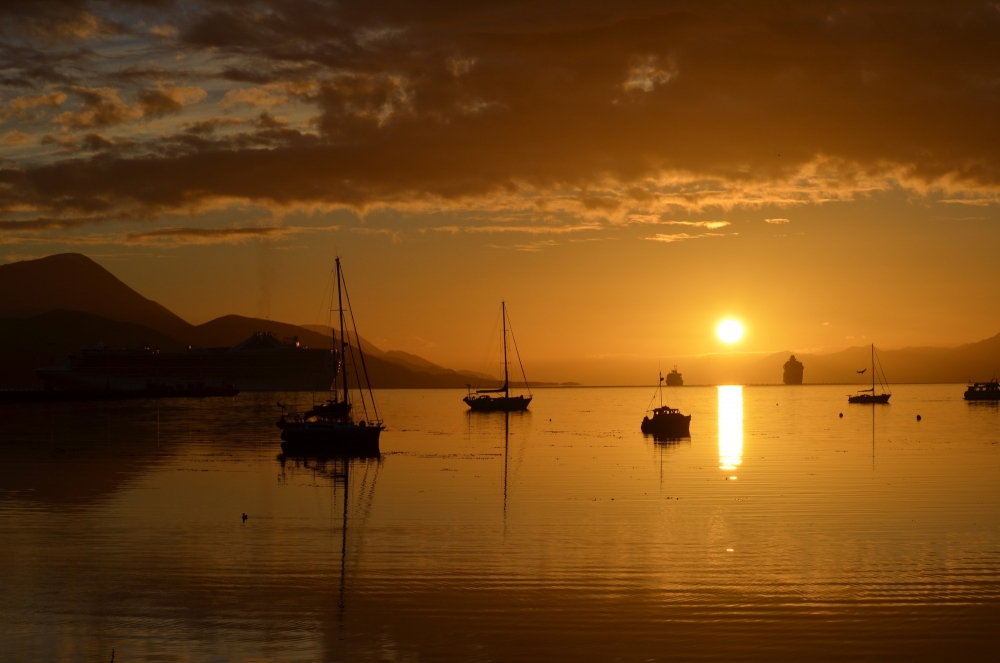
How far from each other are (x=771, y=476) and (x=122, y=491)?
1242 inches

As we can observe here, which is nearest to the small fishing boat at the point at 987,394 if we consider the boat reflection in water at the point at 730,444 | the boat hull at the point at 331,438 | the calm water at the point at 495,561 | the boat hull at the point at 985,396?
the boat hull at the point at 985,396

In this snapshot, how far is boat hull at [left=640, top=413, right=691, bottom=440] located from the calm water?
2974 cm

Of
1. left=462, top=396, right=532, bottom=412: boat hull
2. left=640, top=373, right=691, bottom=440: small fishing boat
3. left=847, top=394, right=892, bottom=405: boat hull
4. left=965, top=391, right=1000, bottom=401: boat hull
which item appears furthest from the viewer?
left=965, top=391, right=1000, bottom=401: boat hull

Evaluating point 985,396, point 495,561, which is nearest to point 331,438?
point 495,561

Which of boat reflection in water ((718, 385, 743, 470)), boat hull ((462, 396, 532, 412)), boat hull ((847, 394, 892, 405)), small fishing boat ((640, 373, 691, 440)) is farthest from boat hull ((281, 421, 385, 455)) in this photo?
boat hull ((847, 394, 892, 405))

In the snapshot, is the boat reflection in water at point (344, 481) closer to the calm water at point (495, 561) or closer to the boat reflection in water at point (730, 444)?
the calm water at point (495, 561)

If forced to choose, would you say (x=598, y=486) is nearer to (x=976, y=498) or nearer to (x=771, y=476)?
(x=771, y=476)

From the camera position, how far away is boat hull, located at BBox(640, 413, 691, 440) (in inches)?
3423

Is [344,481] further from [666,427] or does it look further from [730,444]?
[666,427]

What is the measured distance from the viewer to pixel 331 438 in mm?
63625

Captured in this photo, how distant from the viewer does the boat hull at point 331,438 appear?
207 feet

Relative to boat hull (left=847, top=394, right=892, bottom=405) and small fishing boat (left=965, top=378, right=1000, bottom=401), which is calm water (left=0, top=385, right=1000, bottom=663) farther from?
small fishing boat (left=965, top=378, right=1000, bottom=401)

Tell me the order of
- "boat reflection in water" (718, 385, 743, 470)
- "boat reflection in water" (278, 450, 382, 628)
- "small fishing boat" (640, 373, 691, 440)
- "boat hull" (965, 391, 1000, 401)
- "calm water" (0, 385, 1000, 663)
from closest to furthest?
"calm water" (0, 385, 1000, 663), "boat reflection in water" (278, 450, 382, 628), "boat reflection in water" (718, 385, 743, 470), "small fishing boat" (640, 373, 691, 440), "boat hull" (965, 391, 1000, 401)

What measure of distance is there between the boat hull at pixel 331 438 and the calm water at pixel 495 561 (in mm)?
6077
